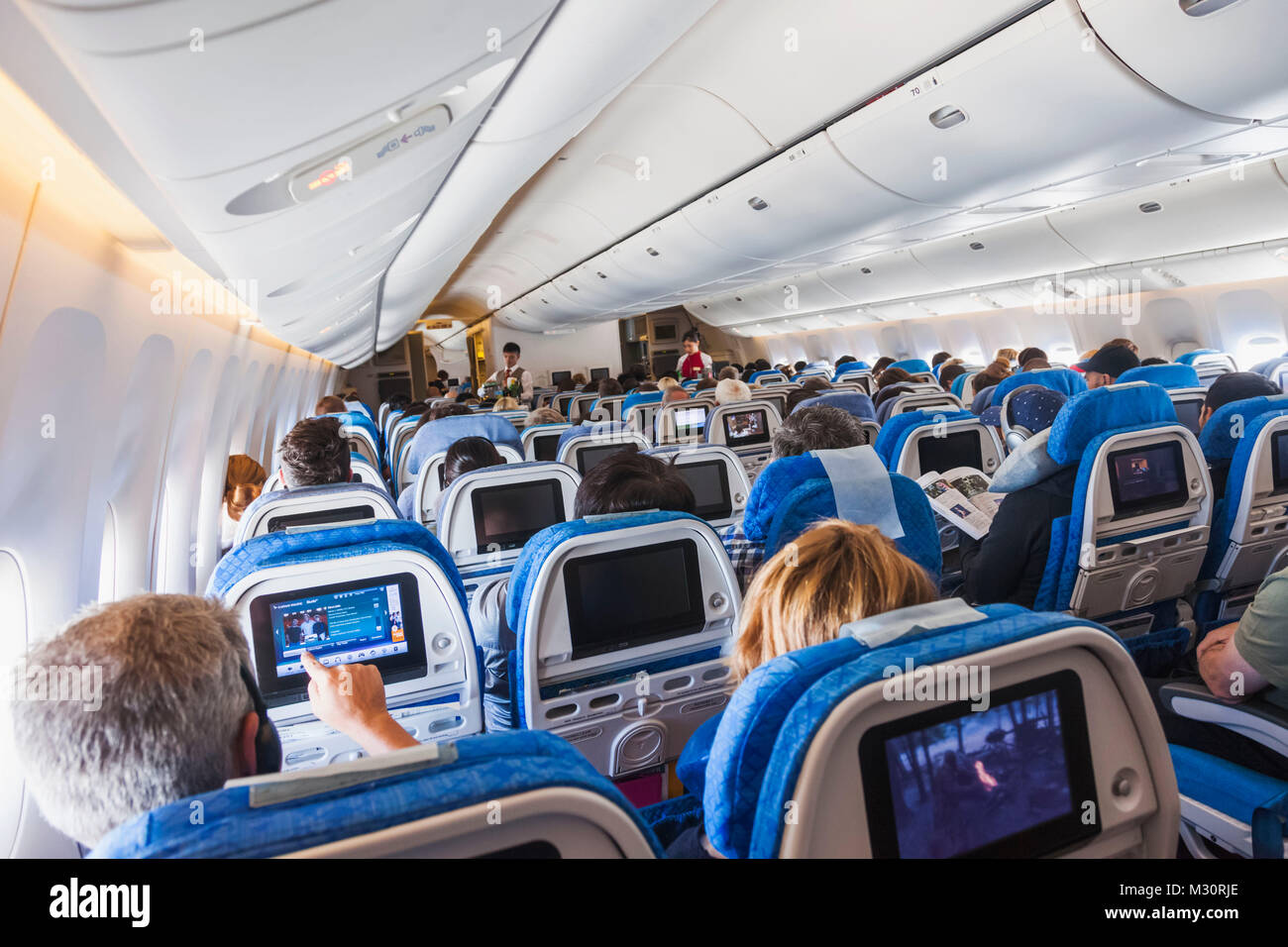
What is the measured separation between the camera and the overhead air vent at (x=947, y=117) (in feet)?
16.3

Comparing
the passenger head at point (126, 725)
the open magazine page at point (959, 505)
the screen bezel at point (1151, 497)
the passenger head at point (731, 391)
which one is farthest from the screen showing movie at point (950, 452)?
the passenger head at point (126, 725)

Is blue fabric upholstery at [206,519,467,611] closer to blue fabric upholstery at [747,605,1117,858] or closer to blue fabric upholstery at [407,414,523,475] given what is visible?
blue fabric upholstery at [747,605,1117,858]

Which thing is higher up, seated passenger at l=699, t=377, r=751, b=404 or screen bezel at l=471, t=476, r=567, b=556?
seated passenger at l=699, t=377, r=751, b=404

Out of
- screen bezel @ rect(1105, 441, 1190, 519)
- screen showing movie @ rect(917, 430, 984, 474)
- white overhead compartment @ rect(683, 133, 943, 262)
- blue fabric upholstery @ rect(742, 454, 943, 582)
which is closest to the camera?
blue fabric upholstery @ rect(742, 454, 943, 582)

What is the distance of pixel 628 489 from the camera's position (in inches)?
120

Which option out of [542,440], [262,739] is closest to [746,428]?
[542,440]

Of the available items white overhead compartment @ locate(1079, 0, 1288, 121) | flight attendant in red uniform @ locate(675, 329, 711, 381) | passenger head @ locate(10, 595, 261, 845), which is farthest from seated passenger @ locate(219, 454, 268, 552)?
flight attendant in red uniform @ locate(675, 329, 711, 381)

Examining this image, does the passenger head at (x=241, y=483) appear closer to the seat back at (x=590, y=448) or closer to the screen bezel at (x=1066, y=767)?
the seat back at (x=590, y=448)

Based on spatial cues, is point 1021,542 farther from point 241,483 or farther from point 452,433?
point 241,483

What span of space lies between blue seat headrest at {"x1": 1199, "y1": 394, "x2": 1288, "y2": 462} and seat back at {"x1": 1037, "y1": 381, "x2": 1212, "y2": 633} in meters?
0.48

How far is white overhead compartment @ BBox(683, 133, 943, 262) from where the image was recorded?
645 cm

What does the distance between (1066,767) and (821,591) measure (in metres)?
0.47

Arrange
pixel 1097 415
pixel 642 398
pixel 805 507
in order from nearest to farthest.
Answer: pixel 805 507, pixel 1097 415, pixel 642 398
